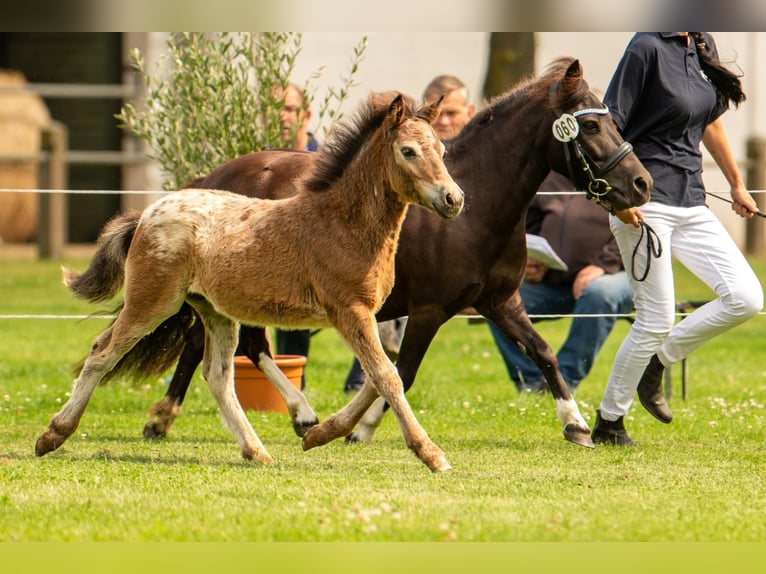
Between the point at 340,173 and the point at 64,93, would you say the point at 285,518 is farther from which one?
the point at 64,93

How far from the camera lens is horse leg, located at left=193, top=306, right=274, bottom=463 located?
609 centimetres

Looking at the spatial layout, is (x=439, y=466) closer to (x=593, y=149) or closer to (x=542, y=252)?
(x=593, y=149)

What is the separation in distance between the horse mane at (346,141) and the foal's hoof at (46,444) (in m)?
1.72

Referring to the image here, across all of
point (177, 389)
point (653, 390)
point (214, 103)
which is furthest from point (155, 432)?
point (653, 390)

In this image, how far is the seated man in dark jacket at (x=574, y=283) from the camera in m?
8.59

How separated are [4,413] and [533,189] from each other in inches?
141

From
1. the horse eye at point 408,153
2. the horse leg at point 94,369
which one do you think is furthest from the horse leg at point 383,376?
the horse leg at point 94,369

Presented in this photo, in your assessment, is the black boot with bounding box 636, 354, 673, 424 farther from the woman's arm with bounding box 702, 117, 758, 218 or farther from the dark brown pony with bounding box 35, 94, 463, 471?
the dark brown pony with bounding box 35, 94, 463, 471

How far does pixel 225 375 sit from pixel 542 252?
8.98 feet

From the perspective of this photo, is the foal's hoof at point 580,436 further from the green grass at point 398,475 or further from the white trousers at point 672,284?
the white trousers at point 672,284

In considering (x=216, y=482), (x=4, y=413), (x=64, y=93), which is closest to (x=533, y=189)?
(x=216, y=482)

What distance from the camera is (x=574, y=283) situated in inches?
347

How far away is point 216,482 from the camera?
5422 millimetres

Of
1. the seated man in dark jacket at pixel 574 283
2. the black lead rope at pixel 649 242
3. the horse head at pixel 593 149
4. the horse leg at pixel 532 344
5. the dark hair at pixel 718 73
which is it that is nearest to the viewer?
the horse head at pixel 593 149
